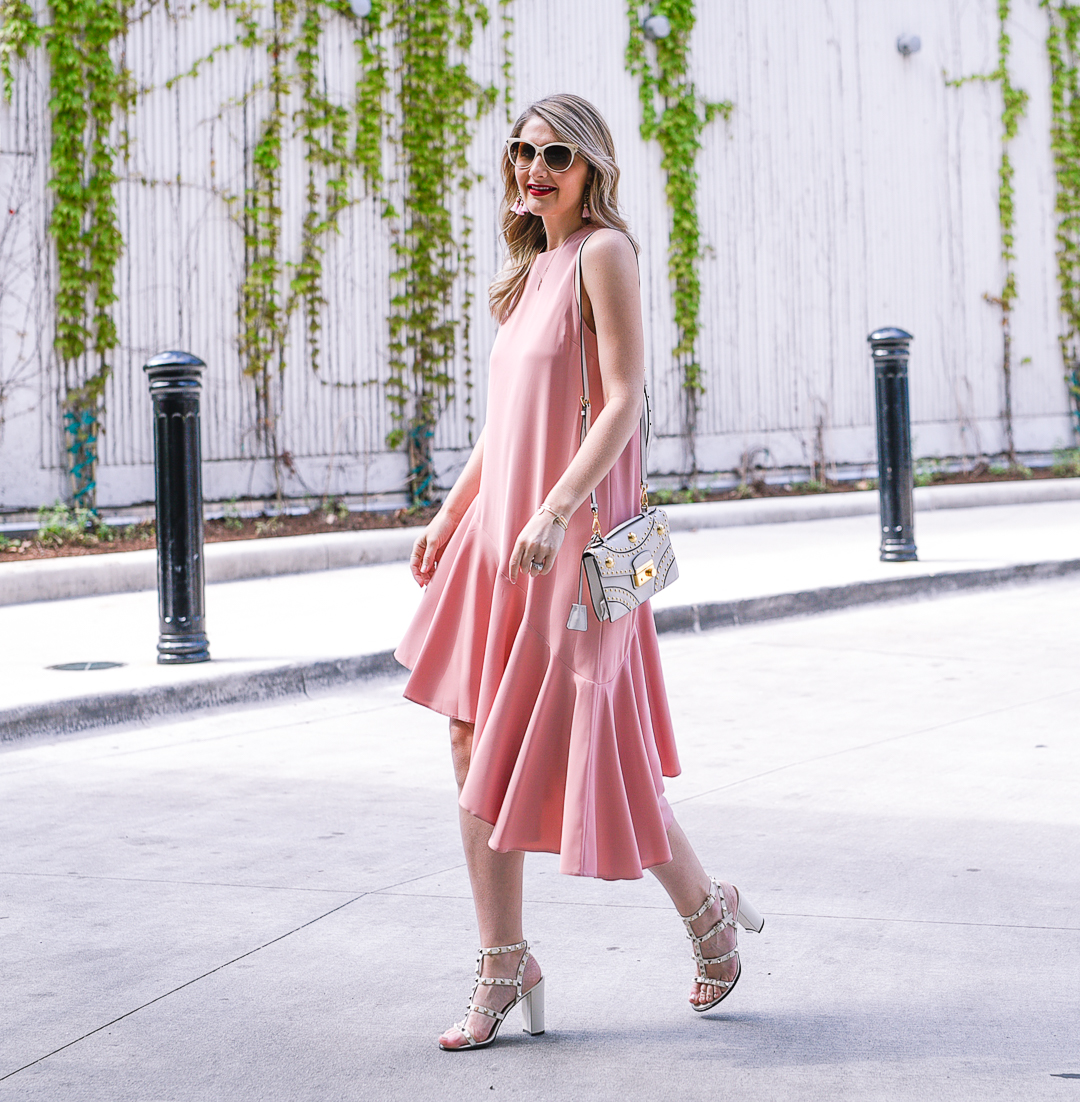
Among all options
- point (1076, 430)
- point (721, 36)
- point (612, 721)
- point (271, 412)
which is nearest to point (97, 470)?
point (271, 412)

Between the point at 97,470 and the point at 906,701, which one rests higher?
the point at 97,470

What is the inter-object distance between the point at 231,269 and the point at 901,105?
25.6ft

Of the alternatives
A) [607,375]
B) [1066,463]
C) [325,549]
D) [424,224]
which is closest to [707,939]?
[607,375]

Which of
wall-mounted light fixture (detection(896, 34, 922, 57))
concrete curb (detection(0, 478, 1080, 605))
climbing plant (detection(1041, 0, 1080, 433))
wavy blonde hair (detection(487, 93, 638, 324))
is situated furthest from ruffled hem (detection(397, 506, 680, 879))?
climbing plant (detection(1041, 0, 1080, 433))

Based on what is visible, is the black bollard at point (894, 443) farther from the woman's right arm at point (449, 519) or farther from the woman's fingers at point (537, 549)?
the woman's fingers at point (537, 549)

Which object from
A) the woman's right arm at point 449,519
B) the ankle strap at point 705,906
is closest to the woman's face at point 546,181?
the woman's right arm at point 449,519

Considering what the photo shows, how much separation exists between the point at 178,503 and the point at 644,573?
407 centimetres

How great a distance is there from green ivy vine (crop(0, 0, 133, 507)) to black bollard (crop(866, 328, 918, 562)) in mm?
5230

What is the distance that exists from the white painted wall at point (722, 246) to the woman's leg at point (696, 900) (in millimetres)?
8312

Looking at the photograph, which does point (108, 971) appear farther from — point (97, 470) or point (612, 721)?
point (97, 470)

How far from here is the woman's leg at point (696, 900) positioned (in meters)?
2.85

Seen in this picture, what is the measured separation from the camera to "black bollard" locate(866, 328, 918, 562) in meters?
9.47

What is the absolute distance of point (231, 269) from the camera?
11273 mm

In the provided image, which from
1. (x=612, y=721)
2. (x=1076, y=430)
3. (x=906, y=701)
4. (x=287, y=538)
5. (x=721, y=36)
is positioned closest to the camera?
(x=612, y=721)
